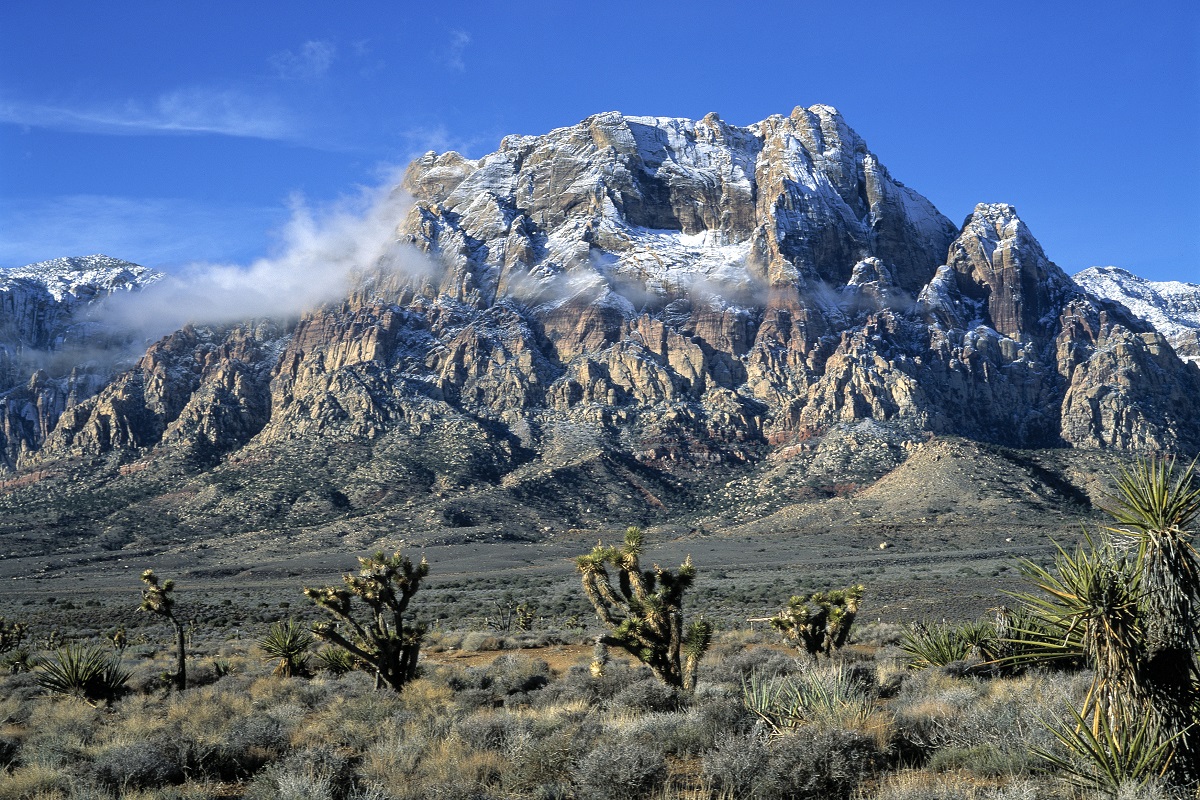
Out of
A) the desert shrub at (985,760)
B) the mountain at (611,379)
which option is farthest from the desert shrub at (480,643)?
the mountain at (611,379)

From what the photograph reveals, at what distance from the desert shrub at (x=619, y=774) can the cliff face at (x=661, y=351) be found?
10488 cm

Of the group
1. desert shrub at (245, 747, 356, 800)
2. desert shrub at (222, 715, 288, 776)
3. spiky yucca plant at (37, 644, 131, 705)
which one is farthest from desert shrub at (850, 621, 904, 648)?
spiky yucca plant at (37, 644, 131, 705)

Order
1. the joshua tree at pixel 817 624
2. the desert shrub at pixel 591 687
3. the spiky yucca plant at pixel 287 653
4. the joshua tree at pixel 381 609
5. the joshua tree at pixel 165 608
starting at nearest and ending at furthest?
the desert shrub at pixel 591 687
the joshua tree at pixel 381 609
the joshua tree at pixel 817 624
the joshua tree at pixel 165 608
the spiky yucca plant at pixel 287 653

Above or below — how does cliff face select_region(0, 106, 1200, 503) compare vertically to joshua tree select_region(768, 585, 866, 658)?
above

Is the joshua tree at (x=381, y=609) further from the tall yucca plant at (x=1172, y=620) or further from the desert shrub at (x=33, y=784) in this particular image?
the tall yucca plant at (x=1172, y=620)

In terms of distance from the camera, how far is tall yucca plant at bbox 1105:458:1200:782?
7285mm

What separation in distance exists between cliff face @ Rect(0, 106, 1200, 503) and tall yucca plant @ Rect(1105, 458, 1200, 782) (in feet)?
351

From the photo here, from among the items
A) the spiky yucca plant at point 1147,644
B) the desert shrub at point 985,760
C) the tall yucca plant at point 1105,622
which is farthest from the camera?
the desert shrub at point 985,760

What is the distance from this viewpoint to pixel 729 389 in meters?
148

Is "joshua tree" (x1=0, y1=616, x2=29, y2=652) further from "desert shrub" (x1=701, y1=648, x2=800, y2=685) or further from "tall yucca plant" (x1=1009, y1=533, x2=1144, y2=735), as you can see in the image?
"tall yucca plant" (x1=1009, y1=533, x2=1144, y2=735)

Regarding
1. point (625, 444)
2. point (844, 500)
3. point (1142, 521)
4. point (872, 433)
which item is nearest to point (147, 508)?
point (625, 444)

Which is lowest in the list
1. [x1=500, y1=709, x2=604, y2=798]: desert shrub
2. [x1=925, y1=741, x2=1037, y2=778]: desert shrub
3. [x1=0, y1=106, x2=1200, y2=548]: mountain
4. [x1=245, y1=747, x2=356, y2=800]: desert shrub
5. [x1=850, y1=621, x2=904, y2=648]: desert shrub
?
[x1=850, y1=621, x2=904, y2=648]: desert shrub

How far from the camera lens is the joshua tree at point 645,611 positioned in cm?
1370

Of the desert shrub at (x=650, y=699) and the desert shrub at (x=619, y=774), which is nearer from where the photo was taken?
the desert shrub at (x=619, y=774)
